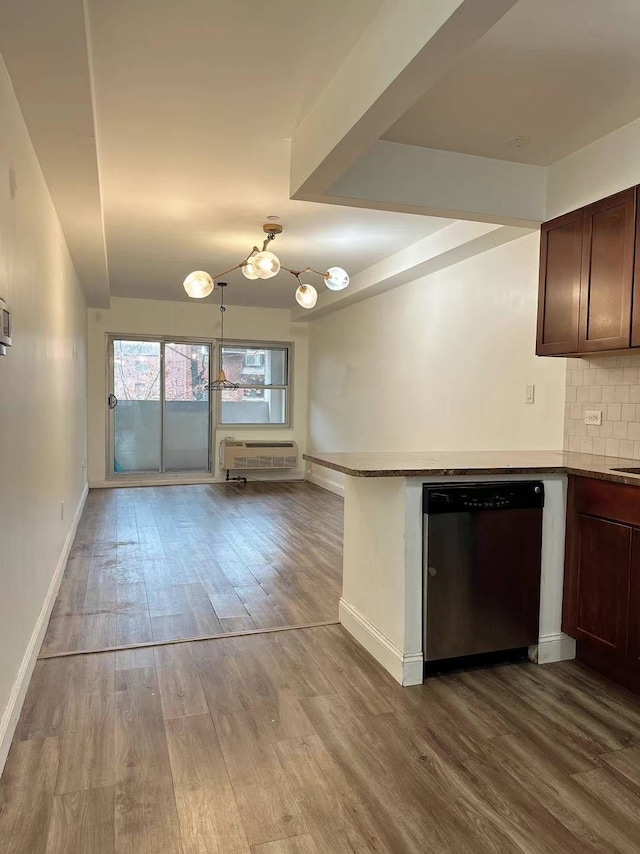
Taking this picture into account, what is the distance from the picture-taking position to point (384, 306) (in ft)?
19.6

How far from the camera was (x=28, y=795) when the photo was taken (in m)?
1.74

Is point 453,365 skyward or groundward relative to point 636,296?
groundward

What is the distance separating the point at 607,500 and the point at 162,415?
6.50 m

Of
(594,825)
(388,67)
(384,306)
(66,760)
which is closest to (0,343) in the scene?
(66,760)

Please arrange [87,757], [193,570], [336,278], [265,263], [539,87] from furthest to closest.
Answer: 1. [336,278]
2. [193,570]
3. [265,263]
4. [539,87]
5. [87,757]

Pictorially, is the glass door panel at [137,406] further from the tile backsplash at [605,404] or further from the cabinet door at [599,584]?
the cabinet door at [599,584]

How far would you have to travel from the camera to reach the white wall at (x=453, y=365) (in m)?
3.79

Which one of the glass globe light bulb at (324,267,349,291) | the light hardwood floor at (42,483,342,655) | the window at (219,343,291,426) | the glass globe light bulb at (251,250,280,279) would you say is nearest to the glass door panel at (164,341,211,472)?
the window at (219,343,291,426)

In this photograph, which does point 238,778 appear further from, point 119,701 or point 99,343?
point 99,343

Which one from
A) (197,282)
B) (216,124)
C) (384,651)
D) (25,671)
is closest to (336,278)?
(197,282)

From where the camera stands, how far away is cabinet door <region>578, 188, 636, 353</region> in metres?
2.65

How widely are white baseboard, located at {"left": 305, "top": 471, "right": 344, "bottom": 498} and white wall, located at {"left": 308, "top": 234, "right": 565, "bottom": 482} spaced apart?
57cm

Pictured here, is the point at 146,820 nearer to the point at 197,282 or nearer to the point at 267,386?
the point at 197,282

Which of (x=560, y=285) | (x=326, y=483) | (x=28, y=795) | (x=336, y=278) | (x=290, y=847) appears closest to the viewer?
(x=290, y=847)
